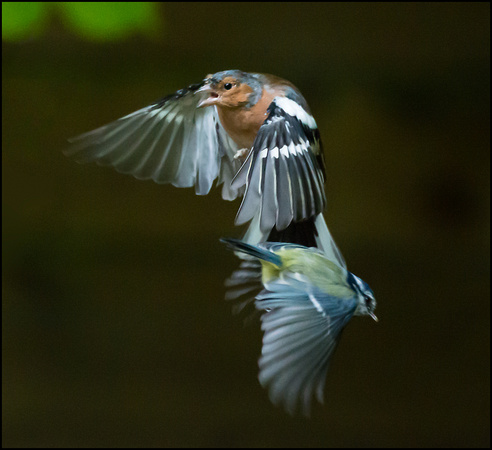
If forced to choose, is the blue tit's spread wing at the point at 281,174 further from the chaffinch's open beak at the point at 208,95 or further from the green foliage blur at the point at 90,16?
the green foliage blur at the point at 90,16

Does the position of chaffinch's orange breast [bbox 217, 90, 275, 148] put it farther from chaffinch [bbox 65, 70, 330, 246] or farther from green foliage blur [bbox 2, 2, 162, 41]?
green foliage blur [bbox 2, 2, 162, 41]

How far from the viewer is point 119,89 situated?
46 centimetres

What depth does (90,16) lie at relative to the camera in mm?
337

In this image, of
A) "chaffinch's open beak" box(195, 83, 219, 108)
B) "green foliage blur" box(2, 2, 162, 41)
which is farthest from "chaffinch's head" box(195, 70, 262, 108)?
"green foliage blur" box(2, 2, 162, 41)

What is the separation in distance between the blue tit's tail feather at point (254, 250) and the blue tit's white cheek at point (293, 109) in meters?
0.05

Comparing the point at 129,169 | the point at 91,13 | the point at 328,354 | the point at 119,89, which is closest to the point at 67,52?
the point at 119,89

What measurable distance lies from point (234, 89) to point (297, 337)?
99 millimetres

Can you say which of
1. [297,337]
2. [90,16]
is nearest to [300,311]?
[297,337]

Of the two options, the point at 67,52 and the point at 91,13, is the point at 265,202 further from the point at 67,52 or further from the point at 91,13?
the point at 67,52

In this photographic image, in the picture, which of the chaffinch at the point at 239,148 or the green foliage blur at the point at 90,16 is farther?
the green foliage blur at the point at 90,16

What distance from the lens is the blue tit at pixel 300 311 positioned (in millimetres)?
201

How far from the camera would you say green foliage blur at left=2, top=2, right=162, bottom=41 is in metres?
0.32

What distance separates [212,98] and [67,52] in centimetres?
36

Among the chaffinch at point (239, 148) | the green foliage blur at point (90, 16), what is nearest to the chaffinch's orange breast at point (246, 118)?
the chaffinch at point (239, 148)
